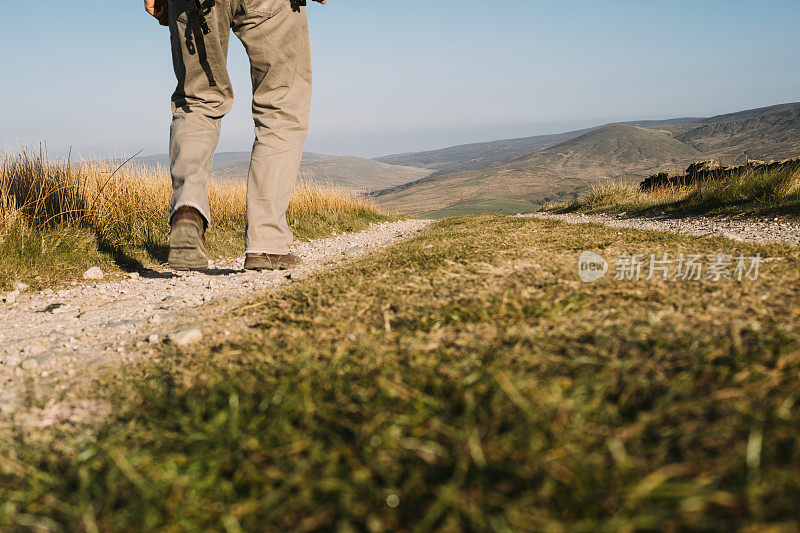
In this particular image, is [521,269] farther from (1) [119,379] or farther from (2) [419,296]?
(1) [119,379]

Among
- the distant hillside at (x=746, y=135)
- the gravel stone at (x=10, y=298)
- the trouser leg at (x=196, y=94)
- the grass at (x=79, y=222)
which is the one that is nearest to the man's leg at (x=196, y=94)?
the trouser leg at (x=196, y=94)

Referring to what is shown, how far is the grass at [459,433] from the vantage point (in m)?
0.73

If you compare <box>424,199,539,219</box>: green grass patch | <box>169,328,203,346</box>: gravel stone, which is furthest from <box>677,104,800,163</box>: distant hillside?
<box>169,328,203,346</box>: gravel stone

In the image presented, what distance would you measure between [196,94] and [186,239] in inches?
38.3

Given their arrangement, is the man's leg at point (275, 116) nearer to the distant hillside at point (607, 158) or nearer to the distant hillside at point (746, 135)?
the distant hillside at point (607, 158)

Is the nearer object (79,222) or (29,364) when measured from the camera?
(29,364)

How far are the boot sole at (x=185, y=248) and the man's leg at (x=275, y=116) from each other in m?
0.33

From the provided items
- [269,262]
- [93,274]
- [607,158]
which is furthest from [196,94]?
[607,158]

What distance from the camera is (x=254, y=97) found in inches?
130

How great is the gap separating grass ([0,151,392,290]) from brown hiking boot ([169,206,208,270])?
1.22 metres

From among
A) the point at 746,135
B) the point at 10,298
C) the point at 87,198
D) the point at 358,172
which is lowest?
the point at 10,298

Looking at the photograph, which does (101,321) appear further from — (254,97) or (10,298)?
(254,97)

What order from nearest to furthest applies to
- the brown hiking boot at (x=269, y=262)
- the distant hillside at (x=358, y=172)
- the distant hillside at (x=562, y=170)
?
the brown hiking boot at (x=269, y=262), the distant hillside at (x=562, y=170), the distant hillside at (x=358, y=172)

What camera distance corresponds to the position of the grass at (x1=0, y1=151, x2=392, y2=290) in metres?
3.65
